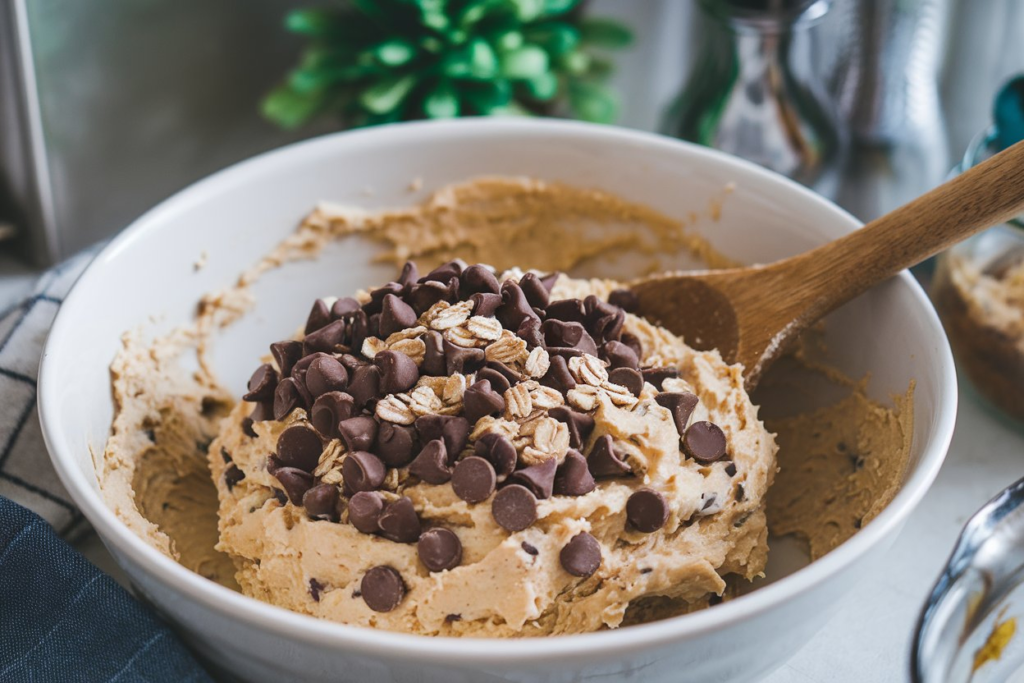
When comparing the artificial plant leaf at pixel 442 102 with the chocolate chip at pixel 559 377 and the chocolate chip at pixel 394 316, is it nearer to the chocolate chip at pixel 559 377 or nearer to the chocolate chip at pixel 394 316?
the chocolate chip at pixel 394 316

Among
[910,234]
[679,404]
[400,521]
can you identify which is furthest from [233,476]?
[910,234]

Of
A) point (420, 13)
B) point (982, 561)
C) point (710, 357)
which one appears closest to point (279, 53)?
point (420, 13)

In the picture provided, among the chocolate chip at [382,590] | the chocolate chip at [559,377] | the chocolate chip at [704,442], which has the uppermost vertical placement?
the chocolate chip at [559,377]

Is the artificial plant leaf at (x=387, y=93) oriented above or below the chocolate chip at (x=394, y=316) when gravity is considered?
below

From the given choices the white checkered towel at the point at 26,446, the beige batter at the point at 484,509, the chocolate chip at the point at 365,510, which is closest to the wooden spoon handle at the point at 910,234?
the beige batter at the point at 484,509

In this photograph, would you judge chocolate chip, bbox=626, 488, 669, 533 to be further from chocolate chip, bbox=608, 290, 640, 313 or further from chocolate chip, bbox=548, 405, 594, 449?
chocolate chip, bbox=608, 290, 640, 313

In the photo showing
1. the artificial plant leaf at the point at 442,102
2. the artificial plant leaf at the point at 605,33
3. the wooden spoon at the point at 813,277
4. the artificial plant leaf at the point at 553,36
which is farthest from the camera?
the artificial plant leaf at the point at 605,33

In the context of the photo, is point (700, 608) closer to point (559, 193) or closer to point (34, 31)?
point (559, 193)
